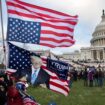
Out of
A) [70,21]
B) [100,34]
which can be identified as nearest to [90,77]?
[70,21]

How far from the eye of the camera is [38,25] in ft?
35.7

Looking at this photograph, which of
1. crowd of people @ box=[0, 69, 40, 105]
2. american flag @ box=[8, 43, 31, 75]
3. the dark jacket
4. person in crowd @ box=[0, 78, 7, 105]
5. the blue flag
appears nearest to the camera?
crowd of people @ box=[0, 69, 40, 105]

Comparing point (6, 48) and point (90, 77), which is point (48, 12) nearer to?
point (6, 48)

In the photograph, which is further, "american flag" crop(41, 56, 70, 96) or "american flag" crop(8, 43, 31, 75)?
"american flag" crop(41, 56, 70, 96)

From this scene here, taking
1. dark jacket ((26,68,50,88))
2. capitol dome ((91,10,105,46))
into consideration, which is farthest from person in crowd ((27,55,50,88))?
capitol dome ((91,10,105,46))

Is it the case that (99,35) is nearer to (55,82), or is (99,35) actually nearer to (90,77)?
(90,77)

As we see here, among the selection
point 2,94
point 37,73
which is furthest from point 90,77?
point 2,94

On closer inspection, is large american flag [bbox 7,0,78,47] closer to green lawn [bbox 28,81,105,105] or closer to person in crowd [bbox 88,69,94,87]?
green lawn [bbox 28,81,105,105]

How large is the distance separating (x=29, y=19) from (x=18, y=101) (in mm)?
1792

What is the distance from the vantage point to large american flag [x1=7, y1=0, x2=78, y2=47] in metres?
10.5

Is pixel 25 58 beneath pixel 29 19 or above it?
beneath

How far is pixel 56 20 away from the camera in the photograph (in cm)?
1097

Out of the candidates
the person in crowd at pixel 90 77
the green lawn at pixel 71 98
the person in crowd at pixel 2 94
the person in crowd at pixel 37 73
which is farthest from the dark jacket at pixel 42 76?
the person in crowd at pixel 90 77

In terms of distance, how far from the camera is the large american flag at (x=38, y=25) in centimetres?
1048
